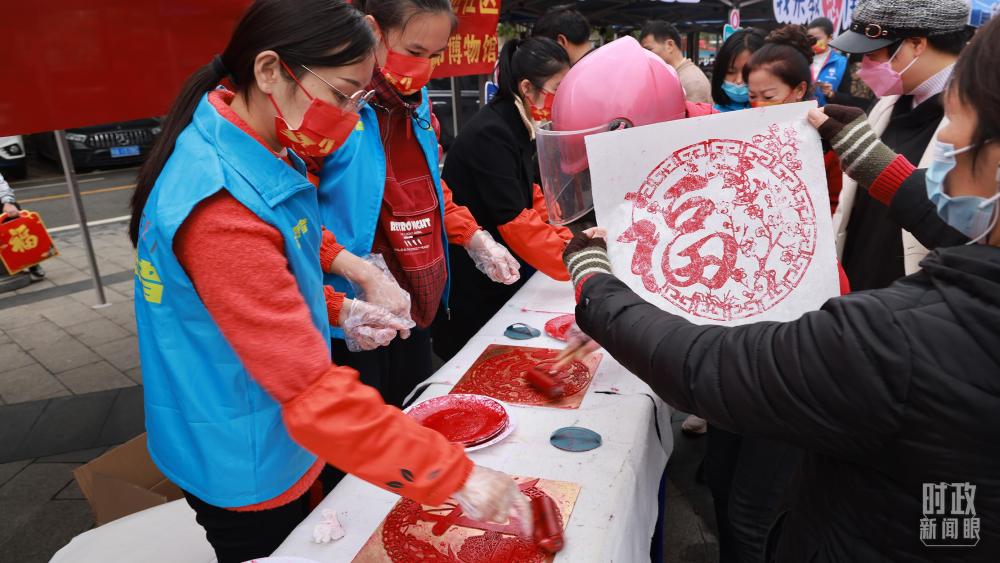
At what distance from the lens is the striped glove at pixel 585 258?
1.24m

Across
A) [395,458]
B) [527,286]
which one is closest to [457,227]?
[527,286]

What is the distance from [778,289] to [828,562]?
1.85ft

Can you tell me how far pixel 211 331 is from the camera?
3.65 feet

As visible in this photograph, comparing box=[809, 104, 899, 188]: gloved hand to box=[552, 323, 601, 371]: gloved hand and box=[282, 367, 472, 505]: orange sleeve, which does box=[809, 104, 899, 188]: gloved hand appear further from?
box=[282, 367, 472, 505]: orange sleeve

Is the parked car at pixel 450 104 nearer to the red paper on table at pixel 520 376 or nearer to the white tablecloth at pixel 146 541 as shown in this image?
the red paper on table at pixel 520 376

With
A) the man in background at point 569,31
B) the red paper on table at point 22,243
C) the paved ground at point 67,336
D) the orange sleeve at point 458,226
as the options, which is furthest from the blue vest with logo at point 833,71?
the red paper on table at point 22,243

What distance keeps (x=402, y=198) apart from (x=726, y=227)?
992 mm

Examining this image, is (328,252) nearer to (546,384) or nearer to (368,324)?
(368,324)

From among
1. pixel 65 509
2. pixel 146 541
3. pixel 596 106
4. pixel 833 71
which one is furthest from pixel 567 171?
pixel 833 71

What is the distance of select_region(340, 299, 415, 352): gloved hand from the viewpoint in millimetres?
1532

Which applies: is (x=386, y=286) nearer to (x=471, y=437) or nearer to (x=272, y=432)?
(x=471, y=437)

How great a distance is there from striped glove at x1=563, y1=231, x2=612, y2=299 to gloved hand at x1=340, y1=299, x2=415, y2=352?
470 mm

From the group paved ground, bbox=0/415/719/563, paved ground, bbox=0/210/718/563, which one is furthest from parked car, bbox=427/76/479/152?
paved ground, bbox=0/415/719/563

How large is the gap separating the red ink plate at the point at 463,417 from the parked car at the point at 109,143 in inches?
398
